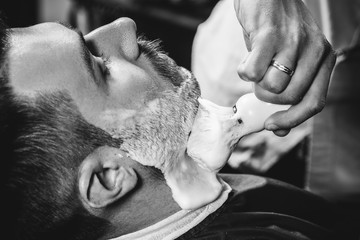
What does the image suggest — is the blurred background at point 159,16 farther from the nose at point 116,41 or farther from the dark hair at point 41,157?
the dark hair at point 41,157

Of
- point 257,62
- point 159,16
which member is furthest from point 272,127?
point 159,16

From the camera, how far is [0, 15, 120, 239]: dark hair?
107cm

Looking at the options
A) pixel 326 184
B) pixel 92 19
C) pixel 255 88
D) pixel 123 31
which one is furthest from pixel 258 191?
pixel 92 19

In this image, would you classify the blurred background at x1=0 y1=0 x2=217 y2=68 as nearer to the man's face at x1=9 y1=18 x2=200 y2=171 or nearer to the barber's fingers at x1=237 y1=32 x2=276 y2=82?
the man's face at x1=9 y1=18 x2=200 y2=171

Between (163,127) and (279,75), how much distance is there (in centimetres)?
33

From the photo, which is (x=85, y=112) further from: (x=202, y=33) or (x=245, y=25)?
(x=202, y=33)

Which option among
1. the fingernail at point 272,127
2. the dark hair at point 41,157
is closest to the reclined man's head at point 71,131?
the dark hair at point 41,157

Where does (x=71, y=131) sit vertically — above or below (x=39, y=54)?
below

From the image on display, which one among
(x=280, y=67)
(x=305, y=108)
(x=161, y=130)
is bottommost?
(x=161, y=130)

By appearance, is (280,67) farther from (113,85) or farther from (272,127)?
(113,85)

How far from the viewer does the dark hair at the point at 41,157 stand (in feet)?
3.51

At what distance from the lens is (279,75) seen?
3.38 feet

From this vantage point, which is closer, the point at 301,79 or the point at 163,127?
the point at 301,79

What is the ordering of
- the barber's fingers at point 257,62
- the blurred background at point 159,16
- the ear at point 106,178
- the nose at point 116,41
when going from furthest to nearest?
the blurred background at point 159,16 → the nose at point 116,41 → the ear at point 106,178 → the barber's fingers at point 257,62
